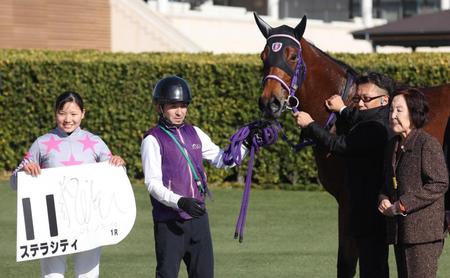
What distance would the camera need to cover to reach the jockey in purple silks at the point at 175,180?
6.39 metres

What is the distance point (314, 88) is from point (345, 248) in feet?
3.56

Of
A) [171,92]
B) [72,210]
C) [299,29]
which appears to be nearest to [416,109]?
[299,29]

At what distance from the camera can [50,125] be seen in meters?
16.5

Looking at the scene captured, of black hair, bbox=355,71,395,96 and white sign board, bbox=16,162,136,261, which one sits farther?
white sign board, bbox=16,162,136,261

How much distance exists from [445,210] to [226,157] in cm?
139

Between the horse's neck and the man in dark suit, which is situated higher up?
the horse's neck

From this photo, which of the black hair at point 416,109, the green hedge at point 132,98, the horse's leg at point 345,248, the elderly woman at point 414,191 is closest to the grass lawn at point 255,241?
the green hedge at point 132,98

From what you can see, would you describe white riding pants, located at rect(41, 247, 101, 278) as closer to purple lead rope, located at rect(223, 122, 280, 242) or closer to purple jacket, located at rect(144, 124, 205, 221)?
purple jacket, located at rect(144, 124, 205, 221)

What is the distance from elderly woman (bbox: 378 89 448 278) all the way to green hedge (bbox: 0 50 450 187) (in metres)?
9.54

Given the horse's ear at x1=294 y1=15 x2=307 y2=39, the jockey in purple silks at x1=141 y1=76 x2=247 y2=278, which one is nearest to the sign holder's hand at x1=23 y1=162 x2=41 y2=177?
the jockey in purple silks at x1=141 y1=76 x2=247 y2=278

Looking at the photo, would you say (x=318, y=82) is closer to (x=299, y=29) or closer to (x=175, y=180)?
(x=299, y=29)

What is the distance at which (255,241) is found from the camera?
1110 centimetres

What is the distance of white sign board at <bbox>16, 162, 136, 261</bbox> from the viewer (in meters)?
6.73

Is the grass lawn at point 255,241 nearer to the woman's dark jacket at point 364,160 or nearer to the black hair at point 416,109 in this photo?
the woman's dark jacket at point 364,160
